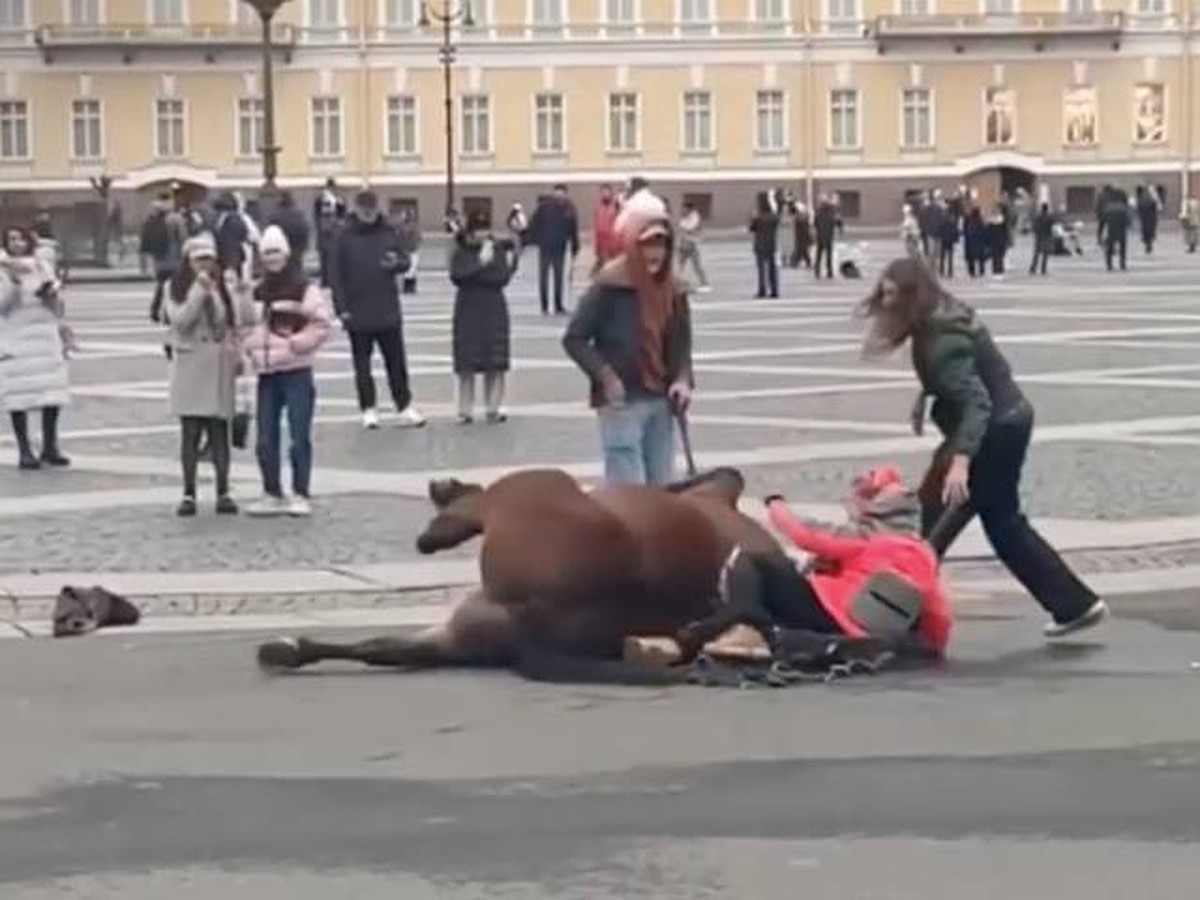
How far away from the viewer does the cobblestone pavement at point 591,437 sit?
1510 cm

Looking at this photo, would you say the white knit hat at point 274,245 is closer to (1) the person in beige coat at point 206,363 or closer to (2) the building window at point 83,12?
(1) the person in beige coat at point 206,363

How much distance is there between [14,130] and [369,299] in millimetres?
61424

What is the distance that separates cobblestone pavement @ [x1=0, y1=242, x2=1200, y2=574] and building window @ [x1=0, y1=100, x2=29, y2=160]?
1826 inches

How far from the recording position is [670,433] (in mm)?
13062

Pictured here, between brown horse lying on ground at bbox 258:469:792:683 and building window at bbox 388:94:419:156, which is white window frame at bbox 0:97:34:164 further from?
brown horse lying on ground at bbox 258:469:792:683

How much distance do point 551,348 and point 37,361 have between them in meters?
11.9

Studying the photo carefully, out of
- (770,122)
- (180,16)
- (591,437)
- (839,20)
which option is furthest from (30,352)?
(839,20)

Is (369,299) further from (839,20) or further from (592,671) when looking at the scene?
(839,20)

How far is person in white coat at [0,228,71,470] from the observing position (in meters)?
18.5

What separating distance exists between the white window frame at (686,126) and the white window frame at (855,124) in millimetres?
3308

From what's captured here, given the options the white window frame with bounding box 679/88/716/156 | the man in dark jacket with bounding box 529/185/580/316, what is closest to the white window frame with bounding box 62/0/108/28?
the white window frame with bounding box 679/88/716/156

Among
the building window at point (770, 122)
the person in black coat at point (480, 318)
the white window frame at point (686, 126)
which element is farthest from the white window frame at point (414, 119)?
the person in black coat at point (480, 318)

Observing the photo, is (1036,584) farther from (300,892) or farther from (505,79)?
(505,79)

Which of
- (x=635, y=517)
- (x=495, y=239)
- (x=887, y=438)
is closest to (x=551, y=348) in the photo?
(x=495, y=239)
